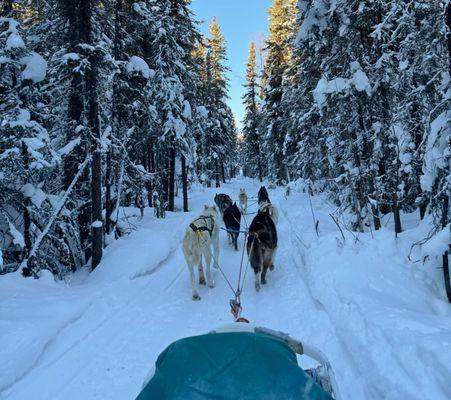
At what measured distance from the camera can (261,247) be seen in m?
8.10

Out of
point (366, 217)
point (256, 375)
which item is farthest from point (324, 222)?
point (256, 375)

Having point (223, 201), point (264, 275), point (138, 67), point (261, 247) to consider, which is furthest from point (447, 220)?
point (223, 201)

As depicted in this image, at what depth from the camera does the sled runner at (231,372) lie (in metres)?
2.07

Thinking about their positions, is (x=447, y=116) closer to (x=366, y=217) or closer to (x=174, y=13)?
(x=366, y=217)

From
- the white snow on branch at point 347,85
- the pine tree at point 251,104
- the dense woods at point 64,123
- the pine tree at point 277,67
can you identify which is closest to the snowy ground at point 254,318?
the dense woods at point 64,123

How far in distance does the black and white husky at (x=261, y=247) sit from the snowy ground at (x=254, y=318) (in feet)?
Result: 1.36

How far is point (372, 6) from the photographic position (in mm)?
10922

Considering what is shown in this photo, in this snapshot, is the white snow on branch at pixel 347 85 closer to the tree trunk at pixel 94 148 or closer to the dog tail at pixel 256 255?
the dog tail at pixel 256 255

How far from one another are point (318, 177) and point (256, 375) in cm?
2228

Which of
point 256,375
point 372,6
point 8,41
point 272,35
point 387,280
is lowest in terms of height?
point 387,280

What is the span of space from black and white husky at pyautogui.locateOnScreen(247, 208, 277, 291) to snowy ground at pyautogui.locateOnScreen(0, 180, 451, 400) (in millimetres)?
416

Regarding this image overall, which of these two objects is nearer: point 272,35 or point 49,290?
point 49,290

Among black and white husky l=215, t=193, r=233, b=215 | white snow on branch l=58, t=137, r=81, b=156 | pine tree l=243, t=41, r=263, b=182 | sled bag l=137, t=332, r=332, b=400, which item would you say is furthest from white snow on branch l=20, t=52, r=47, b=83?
pine tree l=243, t=41, r=263, b=182

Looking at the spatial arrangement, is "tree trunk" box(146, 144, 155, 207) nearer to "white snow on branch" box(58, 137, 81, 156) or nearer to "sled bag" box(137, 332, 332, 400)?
"white snow on branch" box(58, 137, 81, 156)
